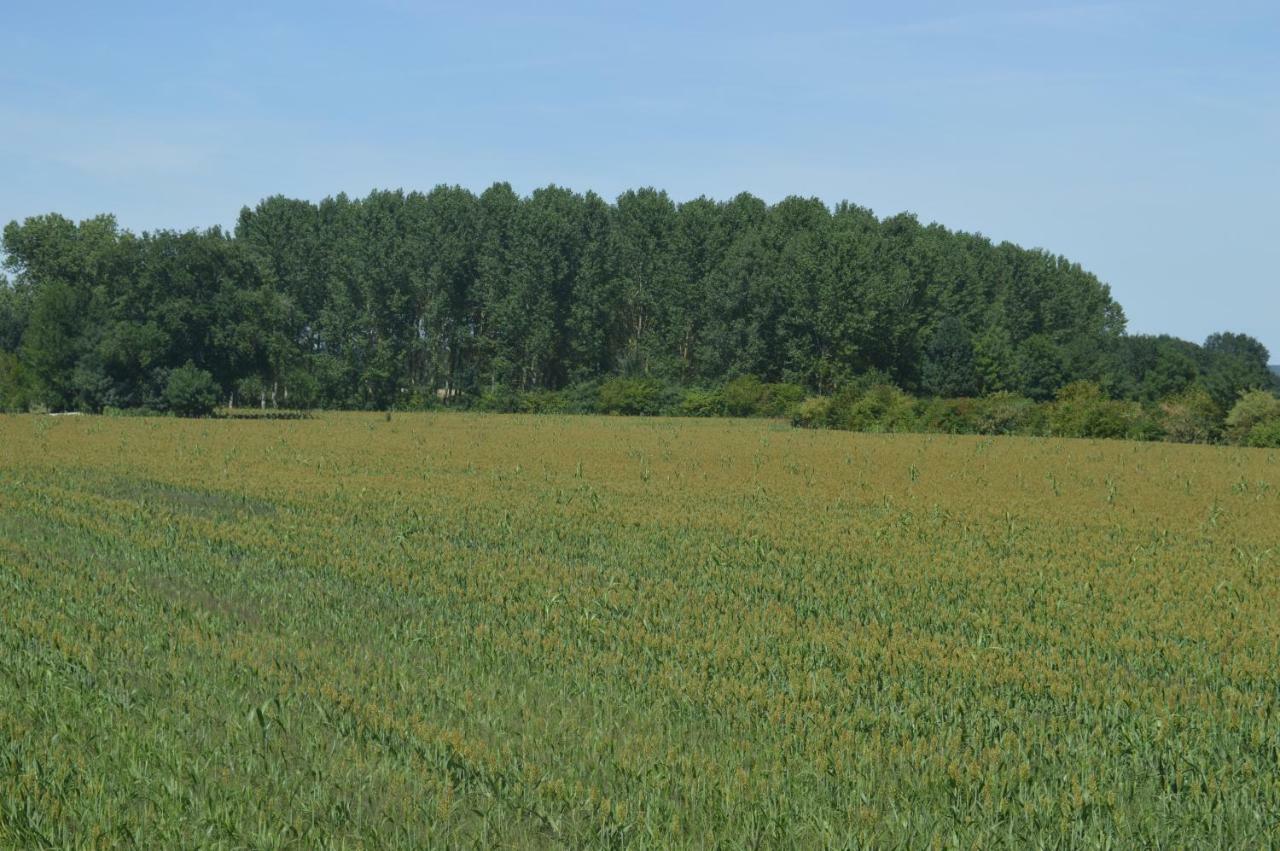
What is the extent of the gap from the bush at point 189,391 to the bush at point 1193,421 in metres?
45.0

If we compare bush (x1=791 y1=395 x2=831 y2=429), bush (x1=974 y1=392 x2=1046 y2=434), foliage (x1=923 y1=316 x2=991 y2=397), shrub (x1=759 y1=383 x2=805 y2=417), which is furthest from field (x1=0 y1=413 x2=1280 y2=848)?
foliage (x1=923 y1=316 x2=991 y2=397)

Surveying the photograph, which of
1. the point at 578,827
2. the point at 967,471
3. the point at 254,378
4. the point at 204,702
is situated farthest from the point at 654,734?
the point at 254,378

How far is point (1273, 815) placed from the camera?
7.22 metres

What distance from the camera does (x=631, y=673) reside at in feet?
33.3

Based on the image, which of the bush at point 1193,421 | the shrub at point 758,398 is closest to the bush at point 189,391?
the shrub at point 758,398

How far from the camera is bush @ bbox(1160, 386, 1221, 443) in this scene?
47125mm

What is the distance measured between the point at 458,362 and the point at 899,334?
3436cm

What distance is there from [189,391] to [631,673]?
5311 cm

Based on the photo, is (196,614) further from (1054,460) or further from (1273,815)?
(1054,460)

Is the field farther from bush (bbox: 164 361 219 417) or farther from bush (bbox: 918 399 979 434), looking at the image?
bush (bbox: 164 361 219 417)

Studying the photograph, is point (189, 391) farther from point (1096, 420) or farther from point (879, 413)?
point (1096, 420)

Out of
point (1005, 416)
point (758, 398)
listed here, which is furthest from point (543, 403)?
point (1005, 416)

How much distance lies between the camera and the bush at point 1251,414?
45.2 m

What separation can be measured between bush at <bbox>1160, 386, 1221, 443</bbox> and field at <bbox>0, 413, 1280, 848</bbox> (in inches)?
1050
